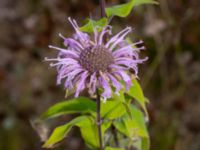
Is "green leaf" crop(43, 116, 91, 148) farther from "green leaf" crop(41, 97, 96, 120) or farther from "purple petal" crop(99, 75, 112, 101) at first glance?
"purple petal" crop(99, 75, 112, 101)

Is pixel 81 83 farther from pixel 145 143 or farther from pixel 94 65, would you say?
pixel 145 143

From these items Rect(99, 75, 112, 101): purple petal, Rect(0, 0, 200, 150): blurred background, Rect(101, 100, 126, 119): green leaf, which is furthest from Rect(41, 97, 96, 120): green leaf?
Rect(0, 0, 200, 150): blurred background

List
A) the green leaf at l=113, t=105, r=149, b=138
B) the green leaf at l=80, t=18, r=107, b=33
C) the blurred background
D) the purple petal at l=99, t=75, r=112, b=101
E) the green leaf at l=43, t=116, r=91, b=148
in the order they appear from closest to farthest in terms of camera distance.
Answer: the purple petal at l=99, t=75, r=112, b=101 → the green leaf at l=80, t=18, r=107, b=33 → the green leaf at l=43, t=116, r=91, b=148 → the green leaf at l=113, t=105, r=149, b=138 → the blurred background

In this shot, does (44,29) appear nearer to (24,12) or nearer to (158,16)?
(24,12)

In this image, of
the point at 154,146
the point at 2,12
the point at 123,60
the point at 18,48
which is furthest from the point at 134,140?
the point at 2,12

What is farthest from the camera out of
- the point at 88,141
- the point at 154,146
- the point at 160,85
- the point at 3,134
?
the point at 160,85

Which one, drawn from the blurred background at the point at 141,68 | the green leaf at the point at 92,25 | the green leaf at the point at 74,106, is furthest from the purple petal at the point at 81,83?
the blurred background at the point at 141,68

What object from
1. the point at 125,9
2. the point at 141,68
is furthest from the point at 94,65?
the point at 141,68
